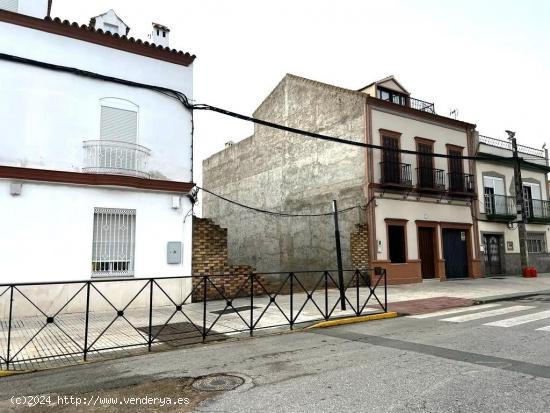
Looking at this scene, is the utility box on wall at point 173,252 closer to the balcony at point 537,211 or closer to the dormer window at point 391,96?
the dormer window at point 391,96

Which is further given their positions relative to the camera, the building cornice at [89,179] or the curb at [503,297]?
the curb at [503,297]

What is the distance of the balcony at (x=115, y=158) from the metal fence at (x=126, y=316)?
10.1ft

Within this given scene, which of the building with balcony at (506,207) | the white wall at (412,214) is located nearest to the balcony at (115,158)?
the white wall at (412,214)

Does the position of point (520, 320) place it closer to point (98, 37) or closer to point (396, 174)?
point (396, 174)

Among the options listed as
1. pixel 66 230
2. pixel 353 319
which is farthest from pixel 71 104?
pixel 353 319

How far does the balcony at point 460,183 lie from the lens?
789 inches

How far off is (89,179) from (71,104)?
216 centimetres

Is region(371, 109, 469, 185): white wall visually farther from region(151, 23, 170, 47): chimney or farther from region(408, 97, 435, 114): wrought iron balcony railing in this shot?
region(151, 23, 170, 47): chimney

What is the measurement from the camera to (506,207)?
22.2 m

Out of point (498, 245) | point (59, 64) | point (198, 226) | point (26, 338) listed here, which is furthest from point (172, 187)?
point (498, 245)

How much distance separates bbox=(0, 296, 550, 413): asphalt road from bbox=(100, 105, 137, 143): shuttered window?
23.8 feet

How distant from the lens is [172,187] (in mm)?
12070

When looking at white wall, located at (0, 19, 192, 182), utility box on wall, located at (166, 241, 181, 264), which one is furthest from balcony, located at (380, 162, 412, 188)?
utility box on wall, located at (166, 241, 181, 264)

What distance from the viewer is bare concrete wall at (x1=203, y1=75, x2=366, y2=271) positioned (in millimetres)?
Result: 18453
